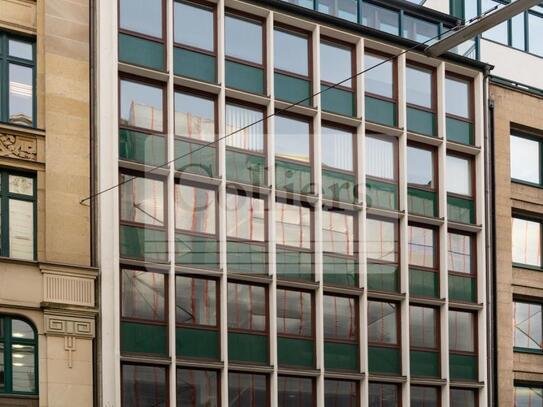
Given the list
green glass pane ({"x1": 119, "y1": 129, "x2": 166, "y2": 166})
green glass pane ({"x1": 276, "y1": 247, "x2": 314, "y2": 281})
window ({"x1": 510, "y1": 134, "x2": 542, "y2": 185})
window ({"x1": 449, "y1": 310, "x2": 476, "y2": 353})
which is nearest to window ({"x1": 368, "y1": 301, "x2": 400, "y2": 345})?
window ({"x1": 449, "y1": 310, "x2": 476, "y2": 353})

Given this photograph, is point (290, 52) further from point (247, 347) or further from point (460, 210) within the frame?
point (247, 347)

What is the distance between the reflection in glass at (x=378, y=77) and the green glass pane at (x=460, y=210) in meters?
4.16

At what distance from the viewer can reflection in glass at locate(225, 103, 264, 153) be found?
1296 inches

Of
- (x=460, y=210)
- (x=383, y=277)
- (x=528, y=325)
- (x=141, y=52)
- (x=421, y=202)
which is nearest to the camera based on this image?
(x=141, y=52)

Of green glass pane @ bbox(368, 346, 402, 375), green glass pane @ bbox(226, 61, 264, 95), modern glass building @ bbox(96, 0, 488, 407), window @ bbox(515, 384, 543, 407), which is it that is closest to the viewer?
modern glass building @ bbox(96, 0, 488, 407)

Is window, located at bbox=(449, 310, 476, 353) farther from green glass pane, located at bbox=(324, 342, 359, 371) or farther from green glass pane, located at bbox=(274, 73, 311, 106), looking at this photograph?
green glass pane, located at bbox=(274, 73, 311, 106)

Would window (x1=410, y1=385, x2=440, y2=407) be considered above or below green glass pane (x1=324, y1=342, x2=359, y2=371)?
below

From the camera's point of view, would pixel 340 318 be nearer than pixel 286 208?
No

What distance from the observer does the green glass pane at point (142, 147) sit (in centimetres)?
3066

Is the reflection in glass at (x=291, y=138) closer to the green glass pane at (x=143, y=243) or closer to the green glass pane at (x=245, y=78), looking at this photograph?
the green glass pane at (x=245, y=78)

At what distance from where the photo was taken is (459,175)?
3812 centimetres

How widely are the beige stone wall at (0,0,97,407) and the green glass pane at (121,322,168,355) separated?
1264 mm

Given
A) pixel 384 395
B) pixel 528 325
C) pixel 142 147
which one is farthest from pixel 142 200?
pixel 528 325

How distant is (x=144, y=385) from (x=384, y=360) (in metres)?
8.38
